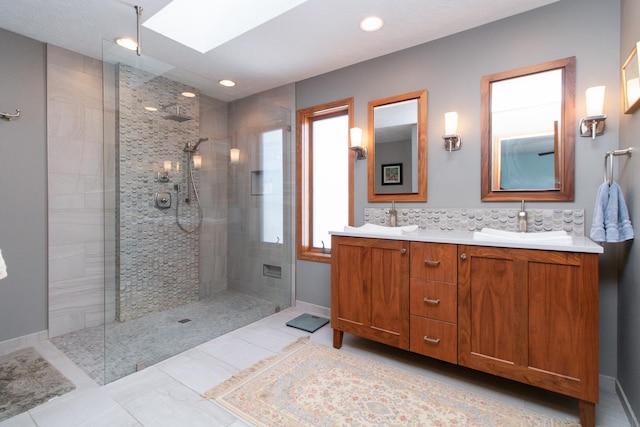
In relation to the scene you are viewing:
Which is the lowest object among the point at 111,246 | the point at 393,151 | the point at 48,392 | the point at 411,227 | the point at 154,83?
the point at 48,392

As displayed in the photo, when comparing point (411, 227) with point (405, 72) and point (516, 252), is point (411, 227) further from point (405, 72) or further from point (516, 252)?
point (405, 72)

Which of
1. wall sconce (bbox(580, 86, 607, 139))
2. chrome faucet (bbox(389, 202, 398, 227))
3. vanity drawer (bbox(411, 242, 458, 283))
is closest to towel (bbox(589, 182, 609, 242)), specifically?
wall sconce (bbox(580, 86, 607, 139))

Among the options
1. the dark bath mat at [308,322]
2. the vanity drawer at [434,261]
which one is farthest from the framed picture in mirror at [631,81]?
the dark bath mat at [308,322]

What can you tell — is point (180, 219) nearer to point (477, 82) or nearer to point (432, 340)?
point (432, 340)

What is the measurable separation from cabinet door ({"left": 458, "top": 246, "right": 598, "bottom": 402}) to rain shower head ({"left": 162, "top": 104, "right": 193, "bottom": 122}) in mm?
2552

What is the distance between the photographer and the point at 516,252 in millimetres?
1612

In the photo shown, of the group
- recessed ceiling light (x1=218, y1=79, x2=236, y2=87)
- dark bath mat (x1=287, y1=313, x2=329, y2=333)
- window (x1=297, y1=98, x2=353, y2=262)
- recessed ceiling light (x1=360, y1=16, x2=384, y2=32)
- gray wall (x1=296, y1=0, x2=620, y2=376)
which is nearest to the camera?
gray wall (x1=296, y1=0, x2=620, y2=376)

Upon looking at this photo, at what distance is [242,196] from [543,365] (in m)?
2.75

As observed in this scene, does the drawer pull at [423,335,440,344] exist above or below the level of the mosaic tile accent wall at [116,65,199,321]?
below

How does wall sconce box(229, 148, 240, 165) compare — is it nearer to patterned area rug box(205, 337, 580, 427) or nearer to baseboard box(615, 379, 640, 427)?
patterned area rug box(205, 337, 580, 427)

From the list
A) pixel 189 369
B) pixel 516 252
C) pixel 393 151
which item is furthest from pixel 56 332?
pixel 516 252

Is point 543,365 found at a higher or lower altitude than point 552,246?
lower

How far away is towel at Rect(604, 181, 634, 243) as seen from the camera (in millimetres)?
1516

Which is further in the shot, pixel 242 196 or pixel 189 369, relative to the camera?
pixel 242 196
